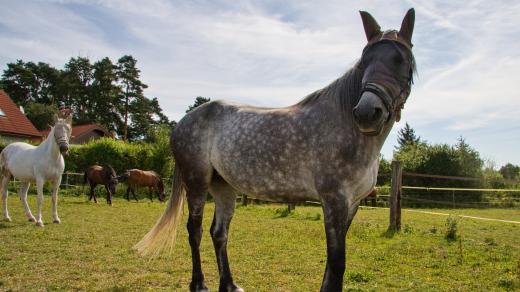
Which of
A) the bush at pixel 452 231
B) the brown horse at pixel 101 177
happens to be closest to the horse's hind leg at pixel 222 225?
the bush at pixel 452 231

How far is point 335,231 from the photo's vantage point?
283cm

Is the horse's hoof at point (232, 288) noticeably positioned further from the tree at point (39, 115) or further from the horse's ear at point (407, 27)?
the tree at point (39, 115)

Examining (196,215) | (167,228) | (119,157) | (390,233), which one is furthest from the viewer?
(119,157)

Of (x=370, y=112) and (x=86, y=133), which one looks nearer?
(x=370, y=112)

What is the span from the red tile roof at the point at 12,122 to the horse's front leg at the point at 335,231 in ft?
106

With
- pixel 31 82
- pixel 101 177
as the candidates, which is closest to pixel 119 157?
pixel 101 177

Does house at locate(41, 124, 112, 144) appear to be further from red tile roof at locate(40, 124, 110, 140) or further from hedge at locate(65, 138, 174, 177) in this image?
hedge at locate(65, 138, 174, 177)

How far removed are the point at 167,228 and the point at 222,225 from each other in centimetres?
74

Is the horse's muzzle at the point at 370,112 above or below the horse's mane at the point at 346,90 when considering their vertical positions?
below

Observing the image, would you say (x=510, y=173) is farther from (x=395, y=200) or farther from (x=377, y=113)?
(x=377, y=113)

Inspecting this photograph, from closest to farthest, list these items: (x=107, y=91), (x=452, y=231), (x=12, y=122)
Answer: (x=452, y=231) → (x=12, y=122) → (x=107, y=91)

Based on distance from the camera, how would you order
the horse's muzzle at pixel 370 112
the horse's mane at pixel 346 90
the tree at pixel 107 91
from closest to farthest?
the horse's muzzle at pixel 370 112 → the horse's mane at pixel 346 90 → the tree at pixel 107 91

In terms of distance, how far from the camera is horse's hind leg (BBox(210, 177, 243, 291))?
3.89 metres

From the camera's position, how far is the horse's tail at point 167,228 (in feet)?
14.0
